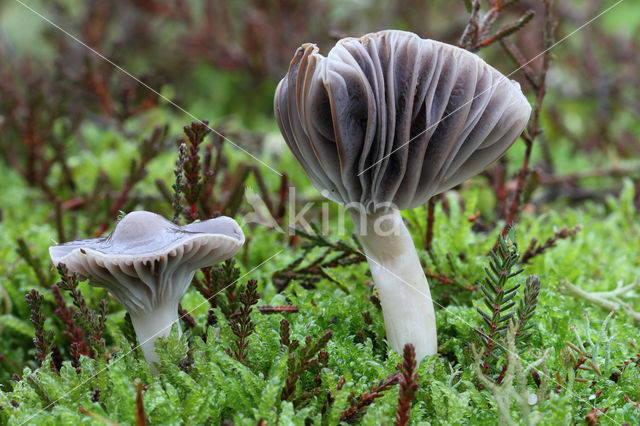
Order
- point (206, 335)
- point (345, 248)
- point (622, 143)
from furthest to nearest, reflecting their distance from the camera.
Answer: point (622, 143), point (345, 248), point (206, 335)

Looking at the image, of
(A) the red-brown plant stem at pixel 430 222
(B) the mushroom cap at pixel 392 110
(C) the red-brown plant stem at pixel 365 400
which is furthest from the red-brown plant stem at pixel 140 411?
(A) the red-brown plant stem at pixel 430 222

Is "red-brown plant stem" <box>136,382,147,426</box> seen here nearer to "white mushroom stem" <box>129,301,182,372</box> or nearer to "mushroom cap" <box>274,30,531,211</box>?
"white mushroom stem" <box>129,301,182,372</box>

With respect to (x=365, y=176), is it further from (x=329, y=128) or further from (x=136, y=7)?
(x=136, y=7)

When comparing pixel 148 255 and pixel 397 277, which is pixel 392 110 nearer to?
pixel 397 277

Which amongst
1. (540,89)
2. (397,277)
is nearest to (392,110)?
(397,277)

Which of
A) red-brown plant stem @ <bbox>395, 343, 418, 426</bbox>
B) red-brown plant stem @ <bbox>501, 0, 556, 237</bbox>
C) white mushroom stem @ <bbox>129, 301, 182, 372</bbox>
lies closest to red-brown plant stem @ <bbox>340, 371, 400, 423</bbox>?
red-brown plant stem @ <bbox>395, 343, 418, 426</bbox>

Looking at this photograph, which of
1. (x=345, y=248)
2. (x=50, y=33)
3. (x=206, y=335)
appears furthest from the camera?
(x=50, y=33)

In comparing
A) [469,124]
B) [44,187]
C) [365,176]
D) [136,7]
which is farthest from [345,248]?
[136,7]
